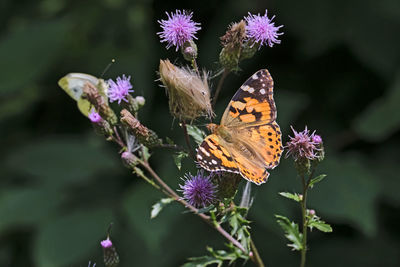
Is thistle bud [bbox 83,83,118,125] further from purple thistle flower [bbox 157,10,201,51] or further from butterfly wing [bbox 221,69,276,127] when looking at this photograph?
butterfly wing [bbox 221,69,276,127]

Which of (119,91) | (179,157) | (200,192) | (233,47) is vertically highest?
(233,47)

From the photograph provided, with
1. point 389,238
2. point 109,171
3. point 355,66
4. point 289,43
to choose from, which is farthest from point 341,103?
point 109,171

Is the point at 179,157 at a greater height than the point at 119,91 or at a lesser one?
lesser

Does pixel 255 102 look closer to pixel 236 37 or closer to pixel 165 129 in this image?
pixel 236 37

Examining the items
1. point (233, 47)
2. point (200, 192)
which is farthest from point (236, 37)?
point (200, 192)

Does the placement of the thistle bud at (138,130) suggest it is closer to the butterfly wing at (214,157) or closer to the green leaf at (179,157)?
the green leaf at (179,157)

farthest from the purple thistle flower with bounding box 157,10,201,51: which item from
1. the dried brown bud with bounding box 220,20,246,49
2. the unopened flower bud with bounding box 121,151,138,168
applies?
the unopened flower bud with bounding box 121,151,138,168
